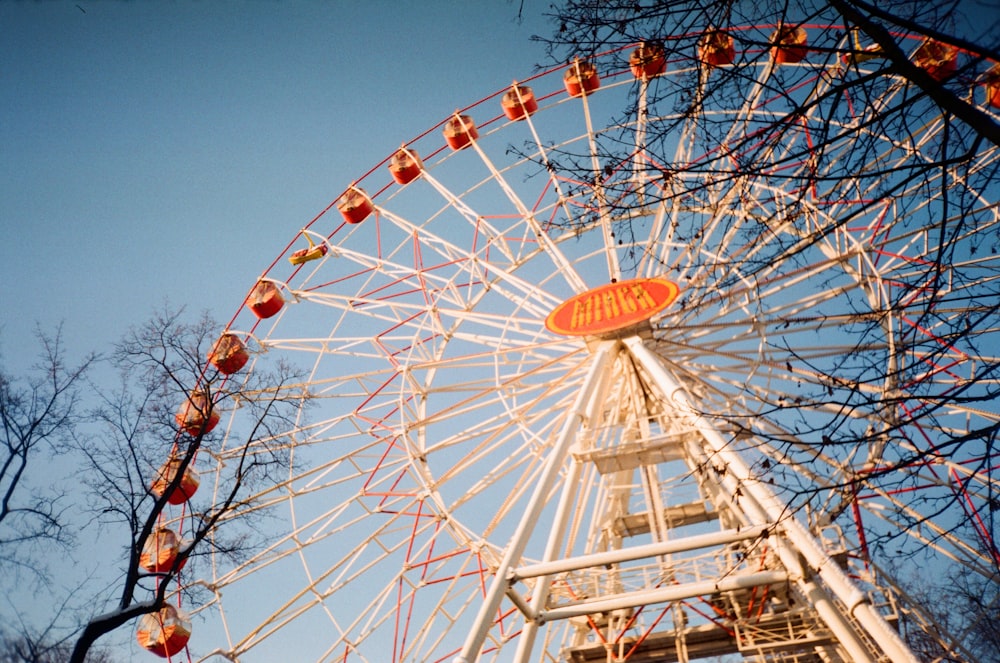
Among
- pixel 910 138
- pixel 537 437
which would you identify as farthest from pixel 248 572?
pixel 910 138

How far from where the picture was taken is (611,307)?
11.8 meters

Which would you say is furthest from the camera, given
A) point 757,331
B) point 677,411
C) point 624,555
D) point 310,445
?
point 310,445

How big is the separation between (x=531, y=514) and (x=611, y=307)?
193 inches

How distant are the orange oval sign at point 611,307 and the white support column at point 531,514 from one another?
0.63m

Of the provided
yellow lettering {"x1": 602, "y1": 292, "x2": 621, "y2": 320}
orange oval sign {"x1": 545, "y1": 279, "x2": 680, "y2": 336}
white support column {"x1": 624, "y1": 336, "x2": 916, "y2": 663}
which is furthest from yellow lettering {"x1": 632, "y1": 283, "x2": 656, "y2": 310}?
white support column {"x1": 624, "y1": 336, "x2": 916, "y2": 663}

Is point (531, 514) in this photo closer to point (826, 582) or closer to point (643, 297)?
point (826, 582)

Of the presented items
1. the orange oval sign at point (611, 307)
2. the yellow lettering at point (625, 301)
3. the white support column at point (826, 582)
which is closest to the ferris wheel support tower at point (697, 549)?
the white support column at point (826, 582)

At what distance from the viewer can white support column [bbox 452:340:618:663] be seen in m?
6.66

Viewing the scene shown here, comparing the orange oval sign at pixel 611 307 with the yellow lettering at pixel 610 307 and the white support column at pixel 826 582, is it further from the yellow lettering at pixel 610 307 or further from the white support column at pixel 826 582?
the white support column at pixel 826 582

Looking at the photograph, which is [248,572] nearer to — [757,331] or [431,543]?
[431,543]

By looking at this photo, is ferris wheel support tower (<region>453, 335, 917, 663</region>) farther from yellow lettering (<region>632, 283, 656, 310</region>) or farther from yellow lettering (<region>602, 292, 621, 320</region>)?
yellow lettering (<region>602, 292, 621, 320</region>)

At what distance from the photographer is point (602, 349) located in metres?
11.3

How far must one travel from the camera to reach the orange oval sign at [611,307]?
37.0ft

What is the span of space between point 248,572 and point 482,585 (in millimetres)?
4140
